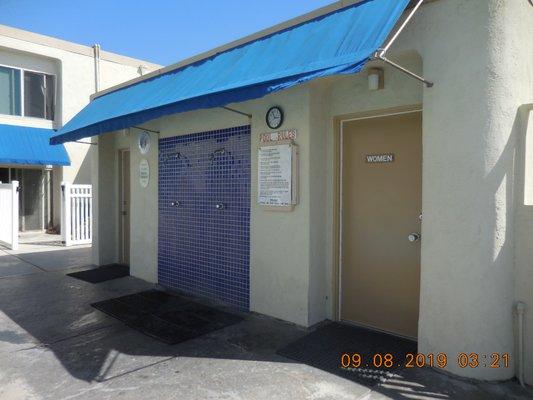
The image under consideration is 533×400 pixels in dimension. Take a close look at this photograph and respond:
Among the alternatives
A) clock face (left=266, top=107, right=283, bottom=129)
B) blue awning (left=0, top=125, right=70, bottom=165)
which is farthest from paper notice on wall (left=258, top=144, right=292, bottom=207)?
blue awning (left=0, top=125, right=70, bottom=165)

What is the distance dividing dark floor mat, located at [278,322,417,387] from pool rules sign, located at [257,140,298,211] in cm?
149

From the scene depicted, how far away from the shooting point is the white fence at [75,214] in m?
11.7

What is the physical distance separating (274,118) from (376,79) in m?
1.31

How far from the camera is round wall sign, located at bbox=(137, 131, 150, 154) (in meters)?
7.21

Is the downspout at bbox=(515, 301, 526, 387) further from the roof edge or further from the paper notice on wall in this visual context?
the roof edge

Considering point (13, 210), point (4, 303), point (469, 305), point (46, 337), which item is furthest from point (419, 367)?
point (13, 210)

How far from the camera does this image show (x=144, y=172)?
7.31 metres

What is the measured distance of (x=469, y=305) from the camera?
139 inches

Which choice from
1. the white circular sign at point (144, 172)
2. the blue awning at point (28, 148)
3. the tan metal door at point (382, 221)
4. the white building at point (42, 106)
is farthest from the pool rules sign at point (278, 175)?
the white building at point (42, 106)

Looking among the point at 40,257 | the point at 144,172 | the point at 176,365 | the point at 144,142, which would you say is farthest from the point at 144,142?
the point at 40,257

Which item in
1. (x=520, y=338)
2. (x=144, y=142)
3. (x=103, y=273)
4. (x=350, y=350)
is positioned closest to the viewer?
(x=520, y=338)

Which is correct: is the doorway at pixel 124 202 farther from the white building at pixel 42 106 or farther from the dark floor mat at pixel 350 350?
the white building at pixel 42 106

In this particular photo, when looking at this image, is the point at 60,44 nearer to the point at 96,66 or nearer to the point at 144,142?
the point at 96,66

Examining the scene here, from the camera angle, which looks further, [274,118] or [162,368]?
[274,118]
